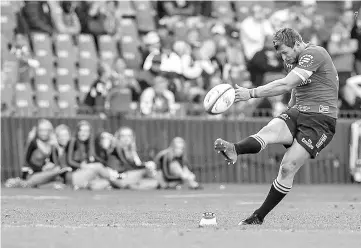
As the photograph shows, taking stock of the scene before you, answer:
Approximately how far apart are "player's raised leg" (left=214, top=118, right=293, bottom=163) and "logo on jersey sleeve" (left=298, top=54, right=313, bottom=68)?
0.67 meters

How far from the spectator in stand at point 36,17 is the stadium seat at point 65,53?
11.7 inches

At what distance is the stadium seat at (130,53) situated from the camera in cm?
2156

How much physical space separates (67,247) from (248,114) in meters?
13.2

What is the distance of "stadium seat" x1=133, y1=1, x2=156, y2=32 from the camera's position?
22.6m

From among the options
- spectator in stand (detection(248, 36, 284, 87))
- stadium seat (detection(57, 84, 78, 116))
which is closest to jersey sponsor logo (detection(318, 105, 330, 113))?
stadium seat (detection(57, 84, 78, 116))

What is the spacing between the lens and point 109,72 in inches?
778

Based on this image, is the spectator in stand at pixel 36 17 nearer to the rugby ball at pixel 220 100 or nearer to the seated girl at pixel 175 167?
the seated girl at pixel 175 167

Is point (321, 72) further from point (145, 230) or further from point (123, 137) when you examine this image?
point (123, 137)

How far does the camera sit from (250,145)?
10.3 m

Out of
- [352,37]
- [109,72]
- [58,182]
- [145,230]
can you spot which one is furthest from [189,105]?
[145,230]

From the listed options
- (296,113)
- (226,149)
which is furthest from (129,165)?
(226,149)

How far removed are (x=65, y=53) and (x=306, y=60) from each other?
36.6 ft

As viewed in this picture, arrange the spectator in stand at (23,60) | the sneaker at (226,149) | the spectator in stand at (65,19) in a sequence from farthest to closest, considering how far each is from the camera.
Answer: the spectator in stand at (65,19) → the spectator in stand at (23,60) → the sneaker at (226,149)

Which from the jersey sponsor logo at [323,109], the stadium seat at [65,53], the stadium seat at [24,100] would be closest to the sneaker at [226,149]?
the jersey sponsor logo at [323,109]
